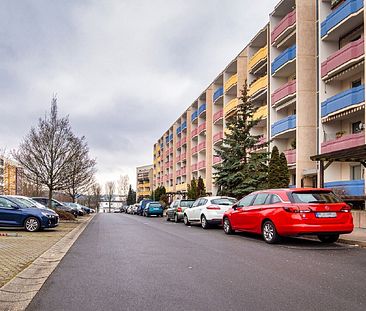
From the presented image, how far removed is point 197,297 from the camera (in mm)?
5977

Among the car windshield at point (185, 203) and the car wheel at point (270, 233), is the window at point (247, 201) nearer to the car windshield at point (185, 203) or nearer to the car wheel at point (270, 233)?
the car wheel at point (270, 233)

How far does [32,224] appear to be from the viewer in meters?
18.0

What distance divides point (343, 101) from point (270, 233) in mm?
16290

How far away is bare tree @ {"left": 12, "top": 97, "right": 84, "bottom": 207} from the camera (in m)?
28.4

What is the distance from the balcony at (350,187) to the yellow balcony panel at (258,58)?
1587 cm

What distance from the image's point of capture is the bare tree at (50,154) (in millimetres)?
28375

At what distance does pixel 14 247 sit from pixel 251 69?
3419 centimetres

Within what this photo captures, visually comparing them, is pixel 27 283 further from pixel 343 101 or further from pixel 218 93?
pixel 218 93

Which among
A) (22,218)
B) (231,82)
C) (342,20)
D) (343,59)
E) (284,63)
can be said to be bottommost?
(22,218)

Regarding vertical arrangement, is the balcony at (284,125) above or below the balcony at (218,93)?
below

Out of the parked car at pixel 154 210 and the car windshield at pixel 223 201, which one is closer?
the car windshield at pixel 223 201

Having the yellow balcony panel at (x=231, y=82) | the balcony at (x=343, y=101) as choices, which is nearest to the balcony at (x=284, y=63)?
the balcony at (x=343, y=101)

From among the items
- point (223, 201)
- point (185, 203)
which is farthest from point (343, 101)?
point (223, 201)

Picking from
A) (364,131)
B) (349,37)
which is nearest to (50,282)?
(364,131)
